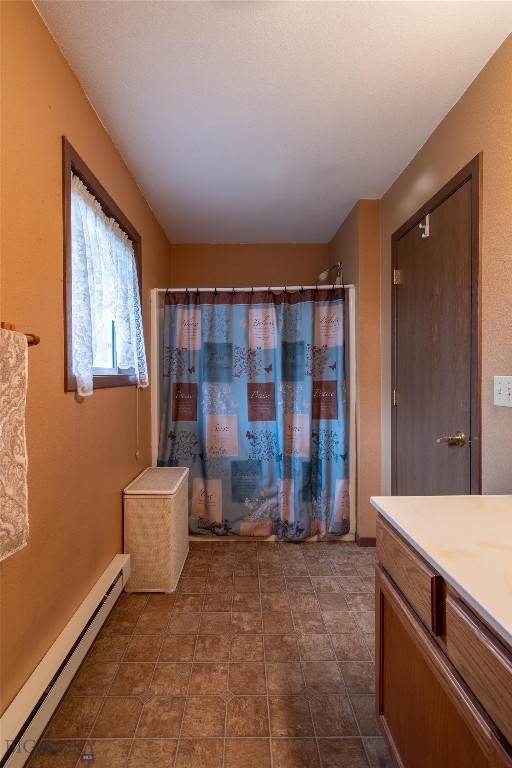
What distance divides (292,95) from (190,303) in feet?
4.69

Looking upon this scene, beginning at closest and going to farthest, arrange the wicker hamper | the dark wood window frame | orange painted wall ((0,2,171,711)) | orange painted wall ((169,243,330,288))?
1. orange painted wall ((0,2,171,711))
2. the dark wood window frame
3. the wicker hamper
4. orange painted wall ((169,243,330,288))

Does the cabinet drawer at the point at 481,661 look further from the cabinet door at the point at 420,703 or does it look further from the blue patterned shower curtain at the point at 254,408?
the blue patterned shower curtain at the point at 254,408

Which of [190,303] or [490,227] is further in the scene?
[190,303]

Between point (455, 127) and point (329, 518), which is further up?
point (455, 127)

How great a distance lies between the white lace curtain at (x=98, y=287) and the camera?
1.54 metres

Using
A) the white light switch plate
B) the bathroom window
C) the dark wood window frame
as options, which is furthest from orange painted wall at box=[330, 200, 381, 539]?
the dark wood window frame

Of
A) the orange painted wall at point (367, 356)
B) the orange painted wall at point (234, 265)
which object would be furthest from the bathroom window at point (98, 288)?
the orange painted wall at point (367, 356)

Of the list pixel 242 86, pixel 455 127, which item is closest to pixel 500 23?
pixel 455 127

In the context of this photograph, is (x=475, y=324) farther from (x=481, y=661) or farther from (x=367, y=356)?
(x=481, y=661)

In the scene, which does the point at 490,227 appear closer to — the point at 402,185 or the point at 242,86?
the point at 402,185

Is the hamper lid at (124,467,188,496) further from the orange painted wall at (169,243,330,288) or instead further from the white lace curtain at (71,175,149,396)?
the orange painted wall at (169,243,330,288)

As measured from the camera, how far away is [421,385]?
1.99 metres

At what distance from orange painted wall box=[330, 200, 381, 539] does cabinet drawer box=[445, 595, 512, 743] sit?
6.23ft

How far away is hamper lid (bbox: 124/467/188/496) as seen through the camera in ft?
6.86
